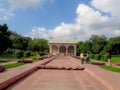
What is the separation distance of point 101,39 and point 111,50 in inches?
205

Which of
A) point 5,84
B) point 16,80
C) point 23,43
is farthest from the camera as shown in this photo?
point 23,43

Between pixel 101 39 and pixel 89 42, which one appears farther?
pixel 89 42

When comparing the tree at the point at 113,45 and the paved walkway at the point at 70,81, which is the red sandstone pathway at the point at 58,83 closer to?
the paved walkway at the point at 70,81

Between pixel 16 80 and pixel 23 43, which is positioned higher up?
pixel 23 43

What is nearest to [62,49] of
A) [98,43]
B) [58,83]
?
[98,43]

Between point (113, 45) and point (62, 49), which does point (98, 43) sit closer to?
point (113, 45)

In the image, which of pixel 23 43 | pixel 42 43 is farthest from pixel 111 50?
pixel 42 43

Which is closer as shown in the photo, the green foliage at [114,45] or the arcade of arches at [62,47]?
the green foliage at [114,45]

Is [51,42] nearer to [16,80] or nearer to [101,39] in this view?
[101,39]

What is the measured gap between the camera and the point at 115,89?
8461 millimetres

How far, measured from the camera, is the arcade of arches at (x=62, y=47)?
92.9 meters

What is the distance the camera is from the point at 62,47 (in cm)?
9538

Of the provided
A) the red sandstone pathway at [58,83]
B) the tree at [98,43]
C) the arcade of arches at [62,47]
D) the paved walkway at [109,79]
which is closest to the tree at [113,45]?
the tree at [98,43]

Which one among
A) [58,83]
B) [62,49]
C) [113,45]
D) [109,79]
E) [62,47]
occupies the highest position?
[62,47]
